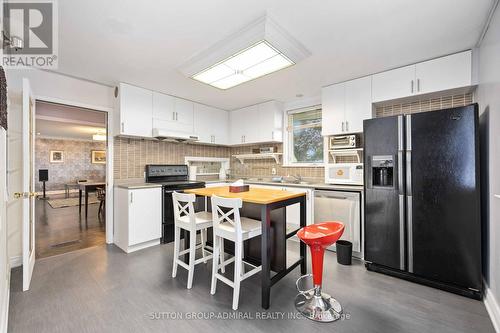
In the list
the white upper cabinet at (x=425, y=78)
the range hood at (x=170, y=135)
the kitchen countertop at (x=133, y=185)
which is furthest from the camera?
the range hood at (x=170, y=135)

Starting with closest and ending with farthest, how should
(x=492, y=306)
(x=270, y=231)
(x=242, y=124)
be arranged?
1. (x=492, y=306)
2. (x=270, y=231)
3. (x=242, y=124)

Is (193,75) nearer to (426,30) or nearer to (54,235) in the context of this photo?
(426,30)

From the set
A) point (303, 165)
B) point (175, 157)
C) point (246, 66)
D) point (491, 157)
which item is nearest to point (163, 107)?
point (175, 157)

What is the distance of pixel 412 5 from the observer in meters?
1.75

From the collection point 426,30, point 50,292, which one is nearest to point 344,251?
point 426,30

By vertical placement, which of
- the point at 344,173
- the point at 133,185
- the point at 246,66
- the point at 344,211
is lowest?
the point at 344,211

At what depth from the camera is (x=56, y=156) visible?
357 inches

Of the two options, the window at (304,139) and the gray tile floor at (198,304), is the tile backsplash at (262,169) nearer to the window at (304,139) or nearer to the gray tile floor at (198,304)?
the window at (304,139)

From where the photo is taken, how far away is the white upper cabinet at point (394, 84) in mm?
2715

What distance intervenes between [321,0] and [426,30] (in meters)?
1.15

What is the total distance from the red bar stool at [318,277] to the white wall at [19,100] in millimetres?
3375

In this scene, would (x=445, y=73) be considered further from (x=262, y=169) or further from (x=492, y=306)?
(x=262, y=169)

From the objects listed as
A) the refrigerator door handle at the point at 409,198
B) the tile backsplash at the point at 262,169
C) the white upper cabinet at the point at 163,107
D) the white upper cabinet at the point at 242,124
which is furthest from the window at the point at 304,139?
the white upper cabinet at the point at 163,107

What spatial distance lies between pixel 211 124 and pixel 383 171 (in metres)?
3.25
